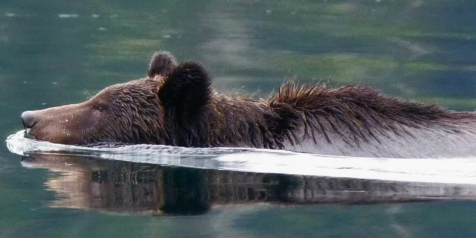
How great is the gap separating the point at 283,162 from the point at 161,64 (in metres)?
1.75

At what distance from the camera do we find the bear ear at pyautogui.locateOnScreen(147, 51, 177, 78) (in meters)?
11.1

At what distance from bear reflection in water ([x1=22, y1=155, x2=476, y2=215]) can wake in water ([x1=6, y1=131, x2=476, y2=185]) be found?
136mm

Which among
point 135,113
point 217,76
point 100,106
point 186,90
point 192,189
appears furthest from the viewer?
point 217,76

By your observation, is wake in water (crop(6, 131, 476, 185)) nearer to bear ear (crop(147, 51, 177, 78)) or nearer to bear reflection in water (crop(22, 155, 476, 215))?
bear reflection in water (crop(22, 155, 476, 215))

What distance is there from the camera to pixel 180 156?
1052 cm

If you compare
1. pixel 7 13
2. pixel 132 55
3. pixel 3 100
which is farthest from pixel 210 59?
pixel 7 13

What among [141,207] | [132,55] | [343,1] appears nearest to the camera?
[141,207]

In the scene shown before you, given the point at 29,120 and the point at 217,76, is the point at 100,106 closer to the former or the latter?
the point at 29,120

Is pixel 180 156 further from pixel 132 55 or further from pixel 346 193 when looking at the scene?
pixel 132 55

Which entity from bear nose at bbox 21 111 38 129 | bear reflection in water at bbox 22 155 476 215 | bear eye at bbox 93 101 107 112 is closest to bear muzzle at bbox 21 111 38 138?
bear nose at bbox 21 111 38 129

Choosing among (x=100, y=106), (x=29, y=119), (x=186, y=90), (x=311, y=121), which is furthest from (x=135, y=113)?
(x=311, y=121)

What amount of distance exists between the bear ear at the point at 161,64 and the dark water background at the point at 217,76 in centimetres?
119

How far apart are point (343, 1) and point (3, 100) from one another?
1301cm

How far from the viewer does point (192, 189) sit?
370 inches
